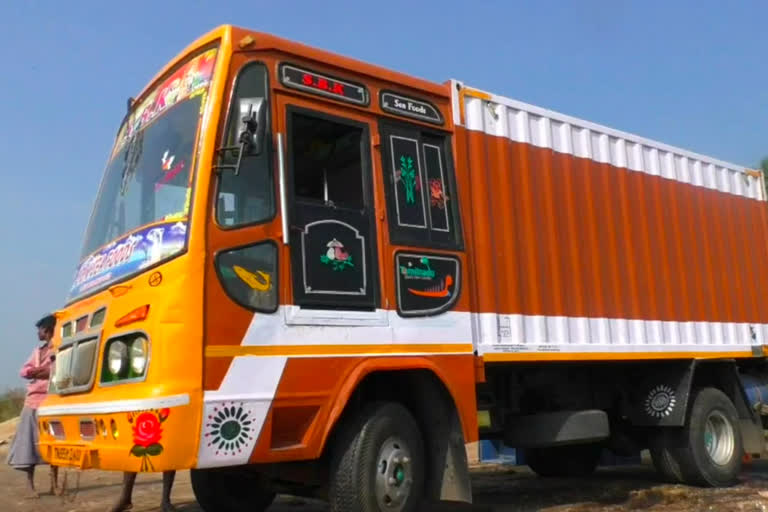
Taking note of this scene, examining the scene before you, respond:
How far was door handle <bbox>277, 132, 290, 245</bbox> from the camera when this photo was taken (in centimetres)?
459

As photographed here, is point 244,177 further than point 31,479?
No

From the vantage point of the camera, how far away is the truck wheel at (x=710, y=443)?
7.38 m

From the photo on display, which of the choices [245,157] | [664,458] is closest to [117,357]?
[245,157]

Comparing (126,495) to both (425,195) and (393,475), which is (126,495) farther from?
(425,195)

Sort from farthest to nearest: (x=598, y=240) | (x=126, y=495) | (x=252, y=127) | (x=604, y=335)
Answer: (x=598, y=240) → (x=604, y=335) → (x=126, y=495) → (x=252, y=127)

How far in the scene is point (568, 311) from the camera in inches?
253

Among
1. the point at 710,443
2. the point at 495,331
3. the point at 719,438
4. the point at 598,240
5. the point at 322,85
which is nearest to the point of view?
the point at 322,85

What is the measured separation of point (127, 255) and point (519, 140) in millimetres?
3265

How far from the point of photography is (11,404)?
26469mm

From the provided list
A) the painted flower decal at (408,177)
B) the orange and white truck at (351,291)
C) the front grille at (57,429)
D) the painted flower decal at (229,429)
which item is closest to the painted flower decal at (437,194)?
the orange and white truck at (351,291)

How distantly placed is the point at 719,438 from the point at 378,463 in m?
4.62

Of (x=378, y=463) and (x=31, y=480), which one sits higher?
(x=378, y=463)

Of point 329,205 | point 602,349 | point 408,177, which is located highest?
point 408,177

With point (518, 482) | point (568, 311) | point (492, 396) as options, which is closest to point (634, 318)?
point (568, 311)
